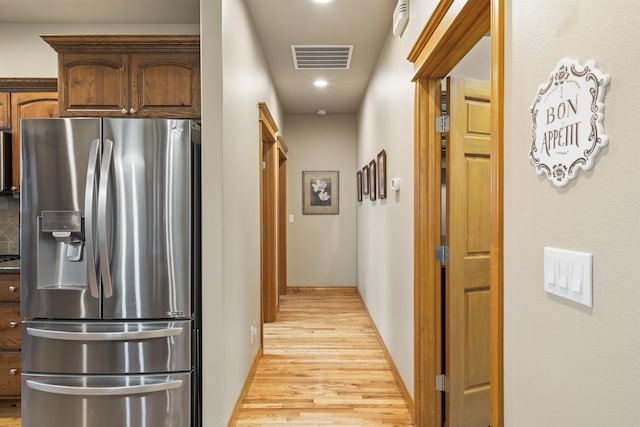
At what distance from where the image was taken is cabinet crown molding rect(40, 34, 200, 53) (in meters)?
2.34

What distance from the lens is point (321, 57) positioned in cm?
395

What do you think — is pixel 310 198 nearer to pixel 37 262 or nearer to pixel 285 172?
pixel 285 172

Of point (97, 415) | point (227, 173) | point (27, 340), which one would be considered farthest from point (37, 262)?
point (227, 173)

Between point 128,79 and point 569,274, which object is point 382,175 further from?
point 569,274

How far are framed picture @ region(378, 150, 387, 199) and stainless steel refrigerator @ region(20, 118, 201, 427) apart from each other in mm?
1863

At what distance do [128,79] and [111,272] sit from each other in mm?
1157

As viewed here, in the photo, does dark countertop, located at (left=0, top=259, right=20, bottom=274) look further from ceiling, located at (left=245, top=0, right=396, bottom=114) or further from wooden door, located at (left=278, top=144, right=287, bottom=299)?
wooden door, located at (left=278, top=144, right=287, bottom=299)

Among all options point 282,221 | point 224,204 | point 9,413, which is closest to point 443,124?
point 224,204

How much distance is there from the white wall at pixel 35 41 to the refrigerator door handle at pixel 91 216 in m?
1.61

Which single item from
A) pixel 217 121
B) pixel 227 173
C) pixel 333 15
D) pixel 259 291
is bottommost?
pixel 259 291

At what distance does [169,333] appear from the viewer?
2.08 metres

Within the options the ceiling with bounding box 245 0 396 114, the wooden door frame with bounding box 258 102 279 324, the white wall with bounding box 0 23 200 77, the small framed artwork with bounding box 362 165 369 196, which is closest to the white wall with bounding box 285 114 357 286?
the small framed artwork with bounding box 362 165 369 196

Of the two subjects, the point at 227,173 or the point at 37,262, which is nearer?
the point at 37,262

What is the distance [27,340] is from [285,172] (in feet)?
13.8
